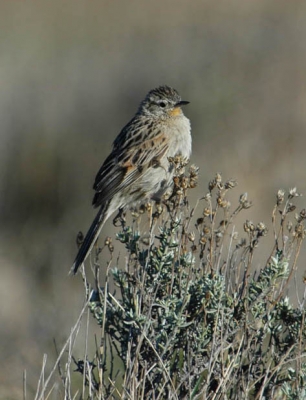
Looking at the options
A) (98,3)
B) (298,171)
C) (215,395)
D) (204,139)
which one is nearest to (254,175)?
(298,171)

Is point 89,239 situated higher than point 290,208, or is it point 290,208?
point 89,239

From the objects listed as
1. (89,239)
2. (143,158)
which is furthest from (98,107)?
(89,239)

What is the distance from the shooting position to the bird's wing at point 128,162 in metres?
8.09

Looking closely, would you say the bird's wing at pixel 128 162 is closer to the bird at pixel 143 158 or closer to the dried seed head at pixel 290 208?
the bird at pixel 143 158

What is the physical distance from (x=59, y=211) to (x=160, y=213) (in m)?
9.07

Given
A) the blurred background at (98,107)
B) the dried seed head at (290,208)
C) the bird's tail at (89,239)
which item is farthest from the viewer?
the blurred background at (98,107)

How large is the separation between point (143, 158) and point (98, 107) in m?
8.94

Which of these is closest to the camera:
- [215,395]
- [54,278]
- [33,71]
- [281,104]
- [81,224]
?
[215,395]

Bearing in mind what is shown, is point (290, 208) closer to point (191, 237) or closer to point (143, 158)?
point (191, 237)

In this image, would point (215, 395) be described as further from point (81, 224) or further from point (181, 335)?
point (81, 224)

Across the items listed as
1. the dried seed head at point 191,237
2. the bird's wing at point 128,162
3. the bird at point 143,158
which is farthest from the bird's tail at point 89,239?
the dried seed head at point 191,237

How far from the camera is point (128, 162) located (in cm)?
827

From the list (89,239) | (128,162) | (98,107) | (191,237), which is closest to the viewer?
(191,237)

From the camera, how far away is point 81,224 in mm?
14570
